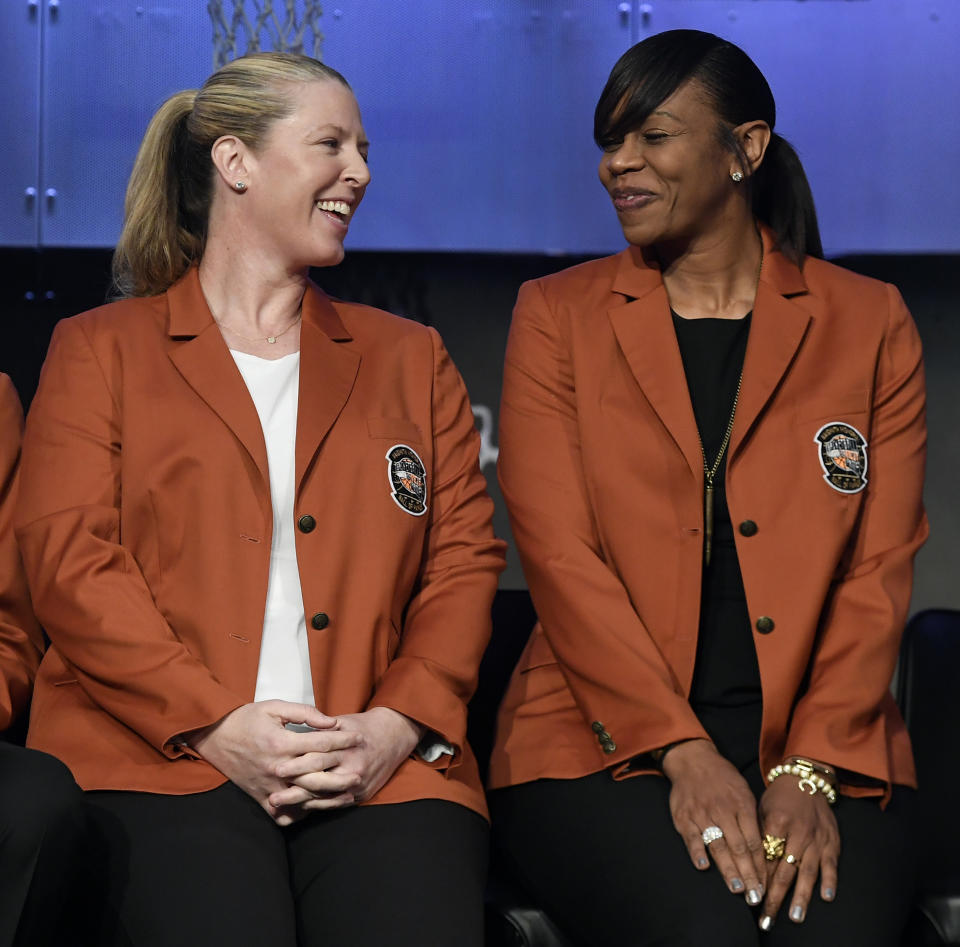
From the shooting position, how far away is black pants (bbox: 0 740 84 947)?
1818 millimetres

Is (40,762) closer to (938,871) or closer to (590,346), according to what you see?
(590,346)

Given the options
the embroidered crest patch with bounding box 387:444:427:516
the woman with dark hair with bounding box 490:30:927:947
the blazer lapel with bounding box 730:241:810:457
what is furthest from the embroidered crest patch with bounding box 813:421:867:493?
the embroidered crest patch with bounding box 387:444:427:516

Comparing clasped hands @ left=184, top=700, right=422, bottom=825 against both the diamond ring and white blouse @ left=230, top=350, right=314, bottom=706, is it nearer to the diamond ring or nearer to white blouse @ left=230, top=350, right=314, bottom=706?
white blouse @ left=230, top=350, right=314, bottom=706

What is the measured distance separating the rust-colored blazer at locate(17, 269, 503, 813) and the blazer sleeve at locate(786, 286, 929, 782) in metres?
0.58

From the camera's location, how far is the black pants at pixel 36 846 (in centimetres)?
182

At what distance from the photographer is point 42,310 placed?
3855mm

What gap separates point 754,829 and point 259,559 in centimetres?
88

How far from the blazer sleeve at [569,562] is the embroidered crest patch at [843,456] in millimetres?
419

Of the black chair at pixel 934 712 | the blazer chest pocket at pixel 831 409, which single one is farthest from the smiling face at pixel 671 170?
the black chair at pixel 934 712

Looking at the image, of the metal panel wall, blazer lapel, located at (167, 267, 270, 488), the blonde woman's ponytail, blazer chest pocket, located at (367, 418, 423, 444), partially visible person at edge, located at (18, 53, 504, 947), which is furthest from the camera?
the metal panel wall

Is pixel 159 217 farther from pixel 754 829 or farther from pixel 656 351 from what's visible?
pixel 754 829

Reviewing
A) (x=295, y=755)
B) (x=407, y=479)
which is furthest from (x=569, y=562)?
(x=295, y=755)

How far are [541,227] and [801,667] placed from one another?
1.97 meters

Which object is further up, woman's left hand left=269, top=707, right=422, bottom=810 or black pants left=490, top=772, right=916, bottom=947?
woman's left hand left=269, top=707, right=422, bottom=810
